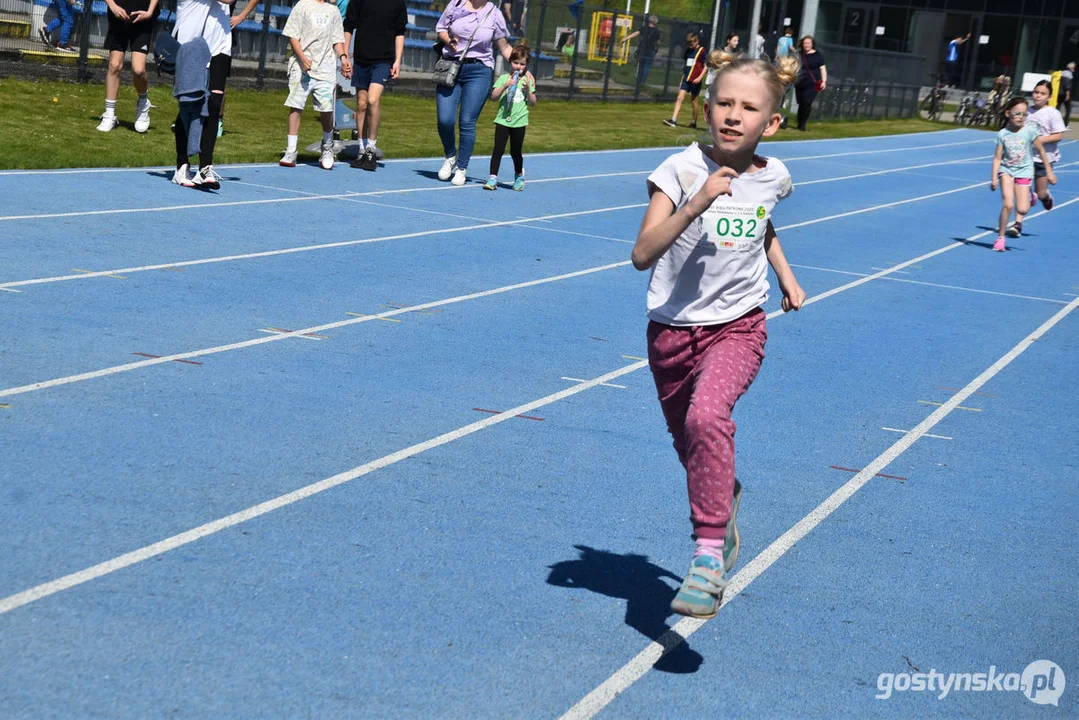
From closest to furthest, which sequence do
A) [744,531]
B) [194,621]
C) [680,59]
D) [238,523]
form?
1. [194,621]
2. [238,523]
3. [744,531]
4. [680,59]

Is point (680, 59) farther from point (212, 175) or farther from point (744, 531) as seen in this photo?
point (744, 531)

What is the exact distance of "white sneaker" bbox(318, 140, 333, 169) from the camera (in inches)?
628

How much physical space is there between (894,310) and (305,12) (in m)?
6.99

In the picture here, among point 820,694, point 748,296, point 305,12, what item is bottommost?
point 820,694

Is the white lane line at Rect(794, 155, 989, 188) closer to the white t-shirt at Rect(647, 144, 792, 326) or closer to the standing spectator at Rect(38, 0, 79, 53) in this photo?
the standing spectator at Rect(38, 0, 79, 53)

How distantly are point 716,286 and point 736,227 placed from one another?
0.20 meters

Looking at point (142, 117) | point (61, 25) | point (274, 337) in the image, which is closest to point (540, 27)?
point (61, 25)

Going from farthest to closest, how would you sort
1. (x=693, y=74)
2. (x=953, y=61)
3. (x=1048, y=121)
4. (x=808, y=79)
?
1. (x=953, y=61)
2. (x=808, y=79)
3. (x=693, y=74)
4. (x=1048, y=121)

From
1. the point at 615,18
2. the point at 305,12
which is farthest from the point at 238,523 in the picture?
the point at 615,18

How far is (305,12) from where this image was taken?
49.4 feet

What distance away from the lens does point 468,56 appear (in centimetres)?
1572

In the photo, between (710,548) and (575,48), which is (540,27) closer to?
(575,48)

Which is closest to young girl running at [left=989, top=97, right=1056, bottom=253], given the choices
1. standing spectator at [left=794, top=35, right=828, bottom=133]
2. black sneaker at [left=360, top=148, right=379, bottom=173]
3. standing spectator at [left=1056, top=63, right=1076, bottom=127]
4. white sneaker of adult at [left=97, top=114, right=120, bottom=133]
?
black sneaker at [left=360, top=148, right=379, bottom=173]

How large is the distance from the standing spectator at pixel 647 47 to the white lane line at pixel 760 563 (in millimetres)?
26744
